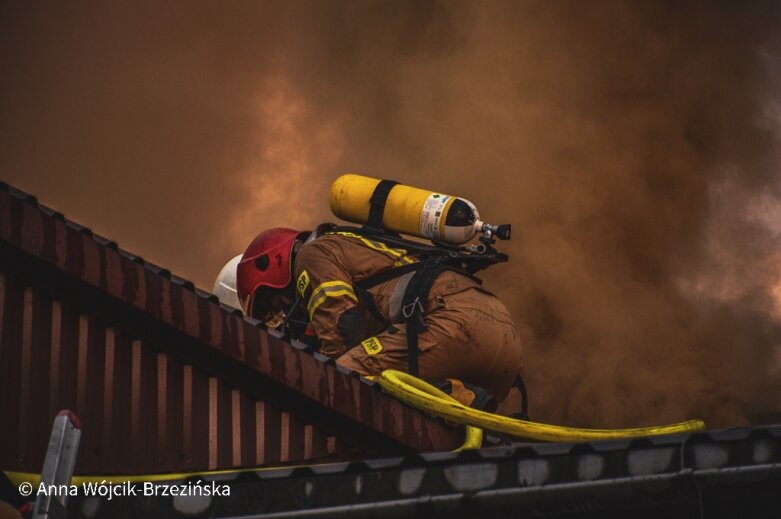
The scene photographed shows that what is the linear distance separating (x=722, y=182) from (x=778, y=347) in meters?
1.63

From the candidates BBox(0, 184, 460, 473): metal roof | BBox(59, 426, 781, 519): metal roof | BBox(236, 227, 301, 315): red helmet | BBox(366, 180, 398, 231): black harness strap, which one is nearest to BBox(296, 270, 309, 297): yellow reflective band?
BBox(236, 227, 301, 315): red helmet

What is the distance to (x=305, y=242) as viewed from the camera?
28.8 ft

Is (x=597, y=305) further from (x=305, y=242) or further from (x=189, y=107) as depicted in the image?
(x=305, y=242)

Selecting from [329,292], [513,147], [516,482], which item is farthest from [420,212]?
[513,147]

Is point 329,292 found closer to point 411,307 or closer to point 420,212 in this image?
point 411,307

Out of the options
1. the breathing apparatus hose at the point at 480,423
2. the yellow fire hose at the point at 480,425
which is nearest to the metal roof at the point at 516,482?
the yellow fire hose at the point at 480,425

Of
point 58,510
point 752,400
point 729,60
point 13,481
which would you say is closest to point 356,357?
point 13,481

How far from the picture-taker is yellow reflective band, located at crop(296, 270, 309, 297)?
8320 mm

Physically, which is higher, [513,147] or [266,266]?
[513,147]

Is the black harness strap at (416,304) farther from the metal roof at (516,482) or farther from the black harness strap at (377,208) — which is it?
the metal roof at (516,482)

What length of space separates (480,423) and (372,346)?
1.83 m

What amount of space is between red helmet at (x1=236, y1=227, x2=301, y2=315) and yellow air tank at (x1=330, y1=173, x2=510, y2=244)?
0.40 metres

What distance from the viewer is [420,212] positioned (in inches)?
330

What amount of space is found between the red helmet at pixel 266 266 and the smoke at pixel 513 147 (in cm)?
509
